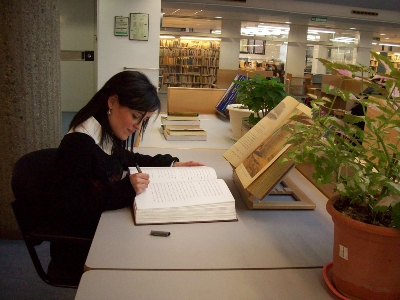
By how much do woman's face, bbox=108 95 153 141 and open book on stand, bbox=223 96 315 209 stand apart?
0.39 m

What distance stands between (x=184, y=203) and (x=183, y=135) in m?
1.25

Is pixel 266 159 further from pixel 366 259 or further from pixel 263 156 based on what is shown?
pixel 366 259

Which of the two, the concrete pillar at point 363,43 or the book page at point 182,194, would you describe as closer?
the book page at point 182,194

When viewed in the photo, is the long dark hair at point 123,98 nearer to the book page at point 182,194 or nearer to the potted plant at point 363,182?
the book page at point 182,194

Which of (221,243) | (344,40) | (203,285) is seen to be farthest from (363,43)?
(203,285)

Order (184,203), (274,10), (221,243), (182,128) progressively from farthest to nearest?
(274,10), (182,128), (184,203), (221,243)

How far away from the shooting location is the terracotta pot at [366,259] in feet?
2.73

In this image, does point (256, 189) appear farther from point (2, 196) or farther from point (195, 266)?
point (2, 196)

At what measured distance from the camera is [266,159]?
1417mm

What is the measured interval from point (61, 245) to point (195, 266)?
26.9 inches

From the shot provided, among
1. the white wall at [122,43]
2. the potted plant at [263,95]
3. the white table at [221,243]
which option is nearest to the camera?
the white table at [221,243]

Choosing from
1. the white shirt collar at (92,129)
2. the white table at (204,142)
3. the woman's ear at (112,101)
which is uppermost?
the woman's ear at (112,101)

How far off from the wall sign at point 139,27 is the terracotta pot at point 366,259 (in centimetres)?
550

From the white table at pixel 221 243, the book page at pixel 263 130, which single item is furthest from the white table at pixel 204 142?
the white table at pixel 221 243
